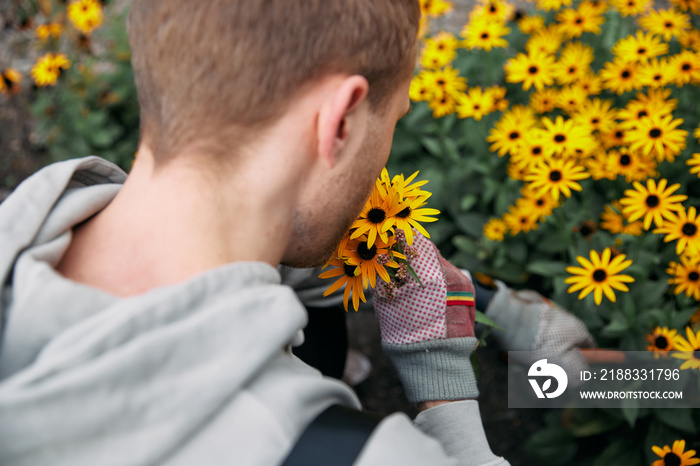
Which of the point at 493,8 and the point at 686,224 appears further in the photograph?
the point at 493,8

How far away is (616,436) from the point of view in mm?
1780

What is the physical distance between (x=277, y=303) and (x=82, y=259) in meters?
0.32

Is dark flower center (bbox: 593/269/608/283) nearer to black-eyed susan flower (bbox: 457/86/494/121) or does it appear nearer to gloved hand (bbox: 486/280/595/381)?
gloved hand (bbox: 486/280/595/381)

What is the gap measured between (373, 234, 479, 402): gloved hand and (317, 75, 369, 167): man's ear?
322 millimetres

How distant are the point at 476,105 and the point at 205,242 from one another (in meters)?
1.58

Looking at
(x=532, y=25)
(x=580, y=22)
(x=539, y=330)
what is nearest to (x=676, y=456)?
(x=539, y=330)

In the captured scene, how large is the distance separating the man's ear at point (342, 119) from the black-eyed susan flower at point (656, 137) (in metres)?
1.16

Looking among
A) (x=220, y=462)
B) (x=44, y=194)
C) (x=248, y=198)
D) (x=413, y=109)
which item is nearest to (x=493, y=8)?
(x=413, y=109)

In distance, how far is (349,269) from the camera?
112 centimetres

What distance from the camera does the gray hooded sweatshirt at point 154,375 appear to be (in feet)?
2.11

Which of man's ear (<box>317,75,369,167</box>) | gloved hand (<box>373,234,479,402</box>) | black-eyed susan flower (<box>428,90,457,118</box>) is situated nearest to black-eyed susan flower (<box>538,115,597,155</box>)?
black-eyed susan flower (<box>428,90,457,118</box>)

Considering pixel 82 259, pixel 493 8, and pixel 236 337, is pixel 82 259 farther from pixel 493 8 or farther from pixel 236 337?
pixel 493 8

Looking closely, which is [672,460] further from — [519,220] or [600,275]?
[519,220]

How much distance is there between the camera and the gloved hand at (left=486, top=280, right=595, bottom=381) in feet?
5.13
